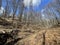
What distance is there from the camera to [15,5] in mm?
29250

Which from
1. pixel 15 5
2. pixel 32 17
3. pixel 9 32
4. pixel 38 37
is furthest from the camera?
pixel 32 17

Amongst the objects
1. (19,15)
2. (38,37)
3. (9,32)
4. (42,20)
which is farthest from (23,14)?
(38,37)

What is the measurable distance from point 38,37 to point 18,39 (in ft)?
11.1

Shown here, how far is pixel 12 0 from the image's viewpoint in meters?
30.3

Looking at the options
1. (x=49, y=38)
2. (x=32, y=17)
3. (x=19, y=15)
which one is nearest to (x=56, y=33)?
(x=49, y=38)

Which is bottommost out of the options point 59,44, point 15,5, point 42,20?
point 59,44

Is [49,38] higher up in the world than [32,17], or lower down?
lower down

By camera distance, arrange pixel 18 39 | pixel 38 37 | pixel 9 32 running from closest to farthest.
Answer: pixel 38 37 < pixel 18 39 < pixel 9 32

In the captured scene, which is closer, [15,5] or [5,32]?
[5,32]

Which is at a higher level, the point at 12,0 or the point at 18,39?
the point at 12,0

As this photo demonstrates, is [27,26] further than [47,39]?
Yes

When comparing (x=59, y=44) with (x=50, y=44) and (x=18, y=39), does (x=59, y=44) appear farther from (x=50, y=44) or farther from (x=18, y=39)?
(x=18, y=39)

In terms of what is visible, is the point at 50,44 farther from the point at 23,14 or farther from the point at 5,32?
the point at 23,14

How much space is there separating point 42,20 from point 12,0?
6795 mm
